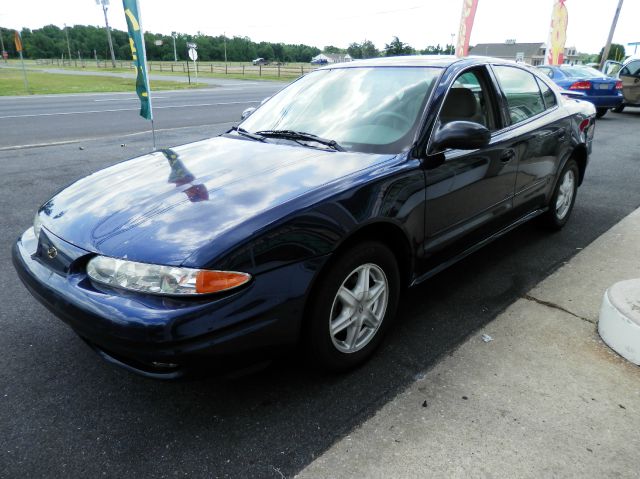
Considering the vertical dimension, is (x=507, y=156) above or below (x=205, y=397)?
above

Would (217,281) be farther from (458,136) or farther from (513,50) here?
(513,50)

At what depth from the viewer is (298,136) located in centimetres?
303

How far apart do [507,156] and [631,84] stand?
1329 cm

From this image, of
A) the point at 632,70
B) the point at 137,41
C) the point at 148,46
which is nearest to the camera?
the point at 137,41

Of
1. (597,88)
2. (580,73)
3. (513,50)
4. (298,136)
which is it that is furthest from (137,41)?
(513,50)

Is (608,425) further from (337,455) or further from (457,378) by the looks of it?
(337,455)

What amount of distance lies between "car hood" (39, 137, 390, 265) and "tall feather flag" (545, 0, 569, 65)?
18.5 m

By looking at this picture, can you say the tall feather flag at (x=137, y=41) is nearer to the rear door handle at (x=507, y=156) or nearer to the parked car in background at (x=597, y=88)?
the rear door handle at (x=507, y=156)

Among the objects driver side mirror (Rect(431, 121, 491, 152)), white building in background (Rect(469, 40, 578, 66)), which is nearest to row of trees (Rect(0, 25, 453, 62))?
white building in background (Rect(469, 40, 578, 66))

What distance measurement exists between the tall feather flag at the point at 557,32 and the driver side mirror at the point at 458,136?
59.0 ft

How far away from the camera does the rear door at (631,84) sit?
1366 centimetres

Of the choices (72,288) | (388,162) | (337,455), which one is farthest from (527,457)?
(72,288)

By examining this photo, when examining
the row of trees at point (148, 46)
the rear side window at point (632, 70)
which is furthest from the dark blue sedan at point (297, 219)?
the row of trees at point (148, 46)

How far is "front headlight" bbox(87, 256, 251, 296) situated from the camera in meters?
1.87
